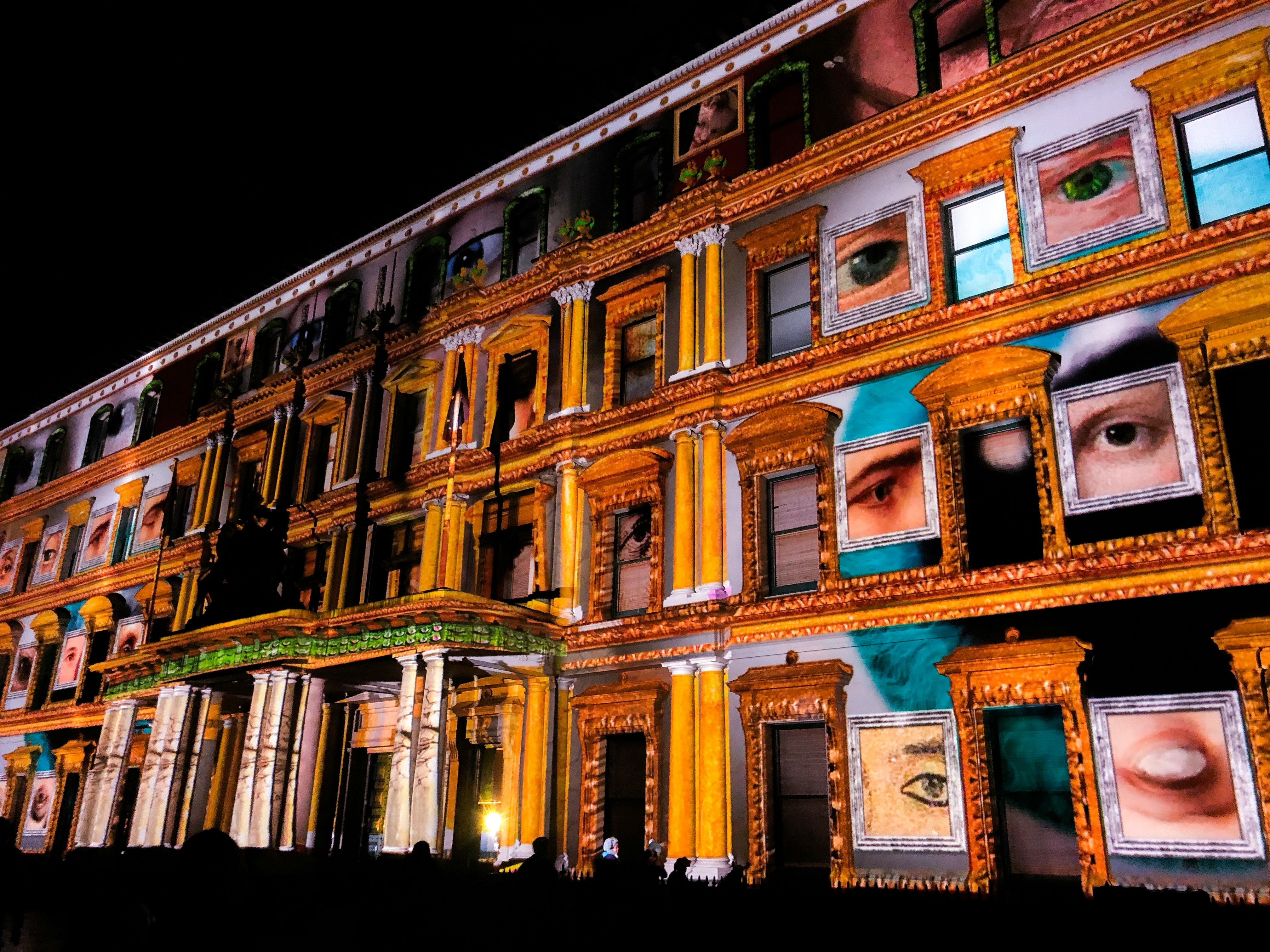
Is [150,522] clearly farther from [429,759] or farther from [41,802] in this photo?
[429,759]

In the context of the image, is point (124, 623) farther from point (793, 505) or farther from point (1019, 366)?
point (1019, 366)

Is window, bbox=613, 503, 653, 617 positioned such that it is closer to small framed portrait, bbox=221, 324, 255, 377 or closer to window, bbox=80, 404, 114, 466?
small framed portrait, bbox=221, 324, 255, 377

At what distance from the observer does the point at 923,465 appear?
15.1m

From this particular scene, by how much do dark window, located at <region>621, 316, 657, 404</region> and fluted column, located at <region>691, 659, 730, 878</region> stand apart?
21.4 feet

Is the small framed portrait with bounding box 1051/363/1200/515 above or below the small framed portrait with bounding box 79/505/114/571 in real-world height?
below

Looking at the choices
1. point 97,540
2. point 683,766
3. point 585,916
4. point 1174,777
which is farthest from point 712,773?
point 97,540

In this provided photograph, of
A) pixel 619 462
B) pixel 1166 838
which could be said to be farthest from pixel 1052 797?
pixel 619 462

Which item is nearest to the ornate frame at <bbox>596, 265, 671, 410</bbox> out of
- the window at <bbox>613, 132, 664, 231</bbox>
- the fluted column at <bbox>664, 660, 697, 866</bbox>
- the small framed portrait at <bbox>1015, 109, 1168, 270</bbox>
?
the window at <bbox>613, 132, 664, 231</bbox>

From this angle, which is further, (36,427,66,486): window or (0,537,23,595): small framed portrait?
(36,427,66,486): window

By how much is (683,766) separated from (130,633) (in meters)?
21.0

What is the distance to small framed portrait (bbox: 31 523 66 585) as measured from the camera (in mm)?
33469

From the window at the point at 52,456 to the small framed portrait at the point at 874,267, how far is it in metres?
33.4

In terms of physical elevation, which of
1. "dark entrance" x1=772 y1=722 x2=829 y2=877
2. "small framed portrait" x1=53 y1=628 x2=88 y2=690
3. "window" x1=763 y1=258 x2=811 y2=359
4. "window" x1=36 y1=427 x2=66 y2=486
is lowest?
"dark entrance" x1=772 y1=722 x2=829 y2=877

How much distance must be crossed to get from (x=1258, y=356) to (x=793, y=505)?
298 inches
